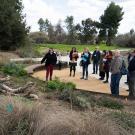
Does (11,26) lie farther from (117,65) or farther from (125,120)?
(125,120)

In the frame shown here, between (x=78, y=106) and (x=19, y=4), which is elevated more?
(x=19, y=4)

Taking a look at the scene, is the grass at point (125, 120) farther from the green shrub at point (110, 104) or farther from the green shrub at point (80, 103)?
the green shrub at point (110, 104)

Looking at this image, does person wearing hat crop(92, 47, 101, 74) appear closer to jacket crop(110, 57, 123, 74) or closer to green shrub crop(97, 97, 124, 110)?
jacket crop(110, 57, 123, 74)

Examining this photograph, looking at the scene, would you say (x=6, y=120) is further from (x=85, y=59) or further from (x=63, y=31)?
(x=63, y=31)

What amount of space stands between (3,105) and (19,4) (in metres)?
44.8

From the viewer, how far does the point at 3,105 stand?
8172 mm

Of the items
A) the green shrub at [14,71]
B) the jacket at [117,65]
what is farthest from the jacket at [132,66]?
the green shrub at [14,71]

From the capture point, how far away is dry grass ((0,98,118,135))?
7.18m

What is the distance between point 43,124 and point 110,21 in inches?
3772

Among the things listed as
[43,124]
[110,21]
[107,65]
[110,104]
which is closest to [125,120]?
[43,124]

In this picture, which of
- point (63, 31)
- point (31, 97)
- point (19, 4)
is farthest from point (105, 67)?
point (63, 31)

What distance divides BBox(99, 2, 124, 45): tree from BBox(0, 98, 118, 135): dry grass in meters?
94.2

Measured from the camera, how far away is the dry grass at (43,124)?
23.6 feet

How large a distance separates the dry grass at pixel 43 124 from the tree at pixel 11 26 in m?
37.8
